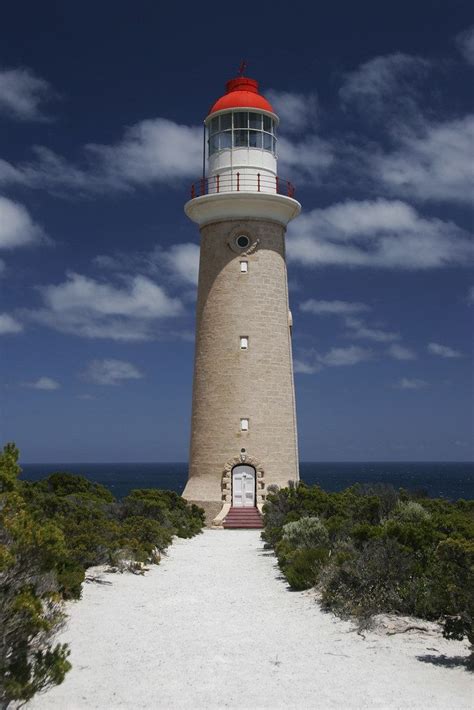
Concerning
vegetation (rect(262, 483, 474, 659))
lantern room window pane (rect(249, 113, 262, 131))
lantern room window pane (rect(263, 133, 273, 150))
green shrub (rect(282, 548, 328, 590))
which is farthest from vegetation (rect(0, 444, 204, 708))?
lantern room window pane (rect(249, 113, 262, 131))

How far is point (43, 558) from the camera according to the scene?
6.84 m

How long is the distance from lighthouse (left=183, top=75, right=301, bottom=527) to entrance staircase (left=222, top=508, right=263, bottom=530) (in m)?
0.04

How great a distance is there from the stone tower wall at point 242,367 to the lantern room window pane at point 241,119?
134 inches

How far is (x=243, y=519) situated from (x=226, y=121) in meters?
13.9

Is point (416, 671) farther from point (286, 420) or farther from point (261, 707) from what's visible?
point (286, 420)

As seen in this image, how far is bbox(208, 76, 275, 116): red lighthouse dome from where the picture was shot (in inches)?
1024

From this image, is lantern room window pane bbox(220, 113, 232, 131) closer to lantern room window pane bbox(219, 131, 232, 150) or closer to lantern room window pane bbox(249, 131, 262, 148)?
lantern room window pane bbox(219, 131, 232, 150)

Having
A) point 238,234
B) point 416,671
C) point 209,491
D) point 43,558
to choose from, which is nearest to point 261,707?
point 416,671

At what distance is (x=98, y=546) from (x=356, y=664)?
7.12m

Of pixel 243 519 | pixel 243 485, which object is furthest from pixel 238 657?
pixel 243 485

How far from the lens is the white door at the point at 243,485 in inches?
994

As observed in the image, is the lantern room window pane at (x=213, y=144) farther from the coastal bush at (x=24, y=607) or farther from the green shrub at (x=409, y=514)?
the coastal bush at (x=24, y=607)

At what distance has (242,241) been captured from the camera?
26.3 meters

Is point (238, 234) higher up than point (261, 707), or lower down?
higher up
